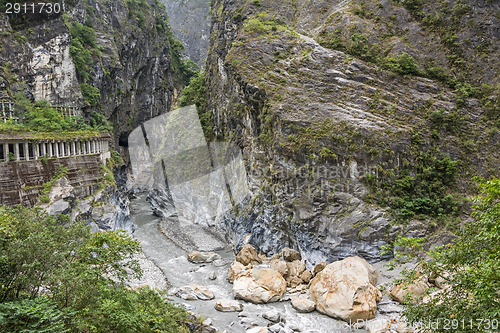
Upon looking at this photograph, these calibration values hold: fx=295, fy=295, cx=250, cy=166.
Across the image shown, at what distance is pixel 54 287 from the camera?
8750 millimetres

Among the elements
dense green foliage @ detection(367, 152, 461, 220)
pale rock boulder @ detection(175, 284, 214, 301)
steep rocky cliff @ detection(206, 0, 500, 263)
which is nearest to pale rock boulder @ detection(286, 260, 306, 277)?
steep rocky cliff @ detection(206, 0, 500, 263)

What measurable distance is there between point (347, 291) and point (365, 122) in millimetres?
12833

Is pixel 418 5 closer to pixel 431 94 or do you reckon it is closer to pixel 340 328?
pixel 431 94

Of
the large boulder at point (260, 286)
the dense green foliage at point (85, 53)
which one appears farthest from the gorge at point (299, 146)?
the dense green foliage at point (85, 53)

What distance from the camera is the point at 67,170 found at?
2664 cm

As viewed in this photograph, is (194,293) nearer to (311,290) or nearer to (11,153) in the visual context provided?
(311,290)

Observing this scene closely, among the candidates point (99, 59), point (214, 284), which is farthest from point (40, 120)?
point (214, 284)

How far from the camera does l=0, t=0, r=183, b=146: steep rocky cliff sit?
32.0m

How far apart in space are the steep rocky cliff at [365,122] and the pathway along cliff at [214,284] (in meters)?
4.76

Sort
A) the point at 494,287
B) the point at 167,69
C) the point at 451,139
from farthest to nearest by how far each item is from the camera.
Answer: the point at 167,69 < the point at 451,139 < the point at 494,287

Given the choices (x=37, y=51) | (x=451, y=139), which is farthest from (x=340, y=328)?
(x=37, y=51)

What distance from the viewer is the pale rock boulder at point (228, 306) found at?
58.2 feet

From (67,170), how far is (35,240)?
21152 mm

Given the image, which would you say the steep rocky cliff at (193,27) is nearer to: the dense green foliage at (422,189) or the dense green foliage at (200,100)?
the dense green foliage at (200,100)
